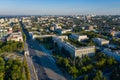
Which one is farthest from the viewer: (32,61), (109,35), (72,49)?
(109,35)

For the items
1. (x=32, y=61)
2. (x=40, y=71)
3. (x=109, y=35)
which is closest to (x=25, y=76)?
(x=40, y=71)

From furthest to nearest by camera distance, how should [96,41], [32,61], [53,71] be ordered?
[96,41] < [32,61] < [53,71]

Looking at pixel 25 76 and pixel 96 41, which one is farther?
pixel 96 41

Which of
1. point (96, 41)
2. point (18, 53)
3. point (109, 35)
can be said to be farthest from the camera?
point (109, 35)

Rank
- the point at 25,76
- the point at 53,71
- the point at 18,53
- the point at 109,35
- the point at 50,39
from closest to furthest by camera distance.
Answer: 1. the point at 25,76
2. the point at 53,71
3. the point at 18,53
4. the point at 50,39
5. the point at 109,35

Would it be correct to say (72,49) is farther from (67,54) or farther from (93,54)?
(93,54)

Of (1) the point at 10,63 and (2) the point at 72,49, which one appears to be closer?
(1) the point at 10,63

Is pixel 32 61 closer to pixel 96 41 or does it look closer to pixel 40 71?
pixel 40 71

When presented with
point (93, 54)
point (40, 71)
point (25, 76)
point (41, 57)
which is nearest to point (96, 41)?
point (93, 54)
